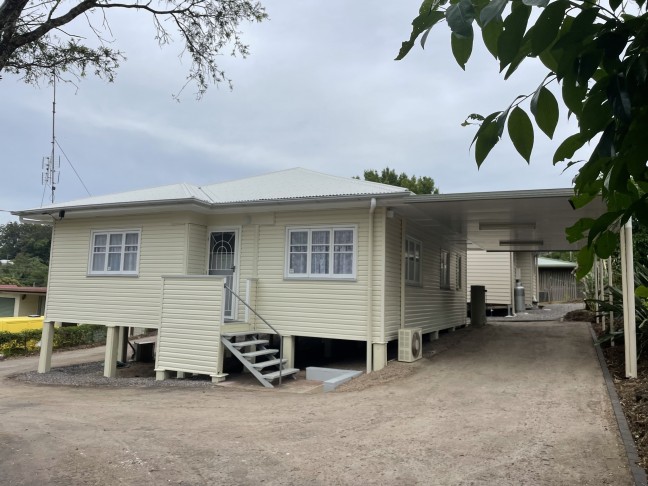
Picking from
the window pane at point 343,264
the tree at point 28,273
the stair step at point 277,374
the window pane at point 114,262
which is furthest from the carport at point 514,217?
the tree at point 28,273

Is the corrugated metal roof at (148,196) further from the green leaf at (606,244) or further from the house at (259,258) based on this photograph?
the green leaf at (606,244)

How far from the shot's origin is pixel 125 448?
18.7 ft

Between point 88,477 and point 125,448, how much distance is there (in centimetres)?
84

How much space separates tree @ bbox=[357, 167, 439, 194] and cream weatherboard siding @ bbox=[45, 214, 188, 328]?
84.6 ft

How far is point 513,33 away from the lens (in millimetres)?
976

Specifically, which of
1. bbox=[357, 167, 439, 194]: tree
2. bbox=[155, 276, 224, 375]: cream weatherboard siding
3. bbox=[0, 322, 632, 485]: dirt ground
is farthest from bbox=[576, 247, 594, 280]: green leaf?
bbox=[357, 167, 439, 194]: tree

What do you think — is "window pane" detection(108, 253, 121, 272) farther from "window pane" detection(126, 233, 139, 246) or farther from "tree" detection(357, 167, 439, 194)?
"tree" detection(357, 167, 439, 194)

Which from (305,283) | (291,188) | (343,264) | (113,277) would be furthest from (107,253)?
(343,264)

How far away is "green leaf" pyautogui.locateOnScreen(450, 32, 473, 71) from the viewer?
111 centimetres

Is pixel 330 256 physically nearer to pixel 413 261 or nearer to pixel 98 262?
pixel 413 261

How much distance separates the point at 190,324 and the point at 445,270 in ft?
28.2

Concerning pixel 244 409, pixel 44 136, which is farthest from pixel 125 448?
pixel 44 136

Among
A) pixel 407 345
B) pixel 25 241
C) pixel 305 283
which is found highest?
pixel 25 241

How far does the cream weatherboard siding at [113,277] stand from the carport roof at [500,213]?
5.36m
